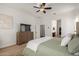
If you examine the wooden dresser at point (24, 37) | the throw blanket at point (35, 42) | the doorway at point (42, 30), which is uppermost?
the doorway at point (42, 30)

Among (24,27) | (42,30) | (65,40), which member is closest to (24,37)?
(24,27)

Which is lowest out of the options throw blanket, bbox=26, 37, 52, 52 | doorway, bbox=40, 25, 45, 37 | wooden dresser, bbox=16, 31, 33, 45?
throw blanket, bbox=26, 37, 52, 52

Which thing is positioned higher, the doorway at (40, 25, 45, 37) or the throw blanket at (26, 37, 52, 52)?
the doorway at (40, 25, 45, 37)

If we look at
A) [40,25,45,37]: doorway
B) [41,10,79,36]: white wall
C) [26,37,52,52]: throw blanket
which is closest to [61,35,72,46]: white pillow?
[41,10,79,36]: white wall

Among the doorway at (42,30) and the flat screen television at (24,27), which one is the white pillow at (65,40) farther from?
the flat screen television at (24,27)

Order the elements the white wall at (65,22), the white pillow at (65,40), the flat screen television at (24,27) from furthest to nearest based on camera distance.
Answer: the flat screen television at (24,27)
the white pillow at (65,40)
the white wall at (65,22)

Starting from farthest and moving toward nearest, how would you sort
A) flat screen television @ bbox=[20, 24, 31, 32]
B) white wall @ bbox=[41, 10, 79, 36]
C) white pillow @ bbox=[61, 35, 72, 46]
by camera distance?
flat screen television @ bbox=[20, 24, 31, 32] < white pillow @ bbox=[61, 35, 72, 46] < white wall @ bbox=[41, 10, 79, 36]

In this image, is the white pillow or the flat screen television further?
the flat screen television

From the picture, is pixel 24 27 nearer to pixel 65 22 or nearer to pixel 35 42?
pixel 35 42

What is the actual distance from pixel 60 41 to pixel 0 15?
118 centimetres

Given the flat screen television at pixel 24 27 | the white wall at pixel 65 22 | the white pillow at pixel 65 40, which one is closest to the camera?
the white wall at pixel 65 22

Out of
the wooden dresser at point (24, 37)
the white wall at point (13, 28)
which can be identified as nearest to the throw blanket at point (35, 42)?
the wooden dresser at point (24, 37)

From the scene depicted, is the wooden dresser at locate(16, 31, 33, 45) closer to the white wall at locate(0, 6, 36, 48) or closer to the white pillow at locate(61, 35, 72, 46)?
the white wall at locate(0, 6, 36, 48)

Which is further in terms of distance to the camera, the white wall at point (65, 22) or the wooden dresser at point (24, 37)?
the wooden dresser at point (24, 37)
